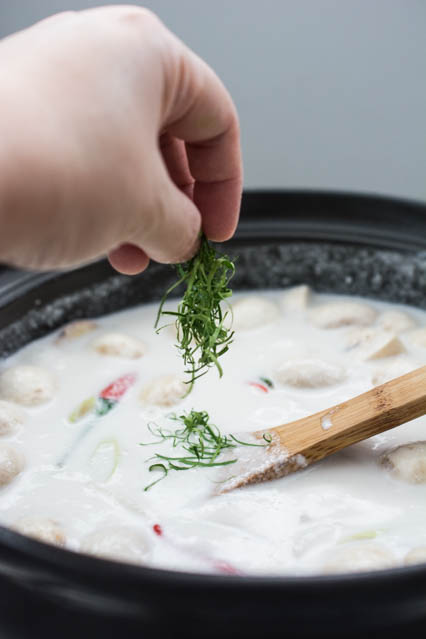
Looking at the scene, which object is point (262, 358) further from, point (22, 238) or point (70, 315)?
point (22, 238)

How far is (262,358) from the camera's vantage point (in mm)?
1763

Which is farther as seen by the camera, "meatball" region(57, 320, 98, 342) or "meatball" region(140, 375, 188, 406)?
"meatball" region(57, 320, 98, 342)

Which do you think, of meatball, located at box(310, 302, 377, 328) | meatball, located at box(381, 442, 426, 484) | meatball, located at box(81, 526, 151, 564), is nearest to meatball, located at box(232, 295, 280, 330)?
meatball, located at box(310, 302, 377, 328)

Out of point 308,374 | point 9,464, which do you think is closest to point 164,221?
point 9,464

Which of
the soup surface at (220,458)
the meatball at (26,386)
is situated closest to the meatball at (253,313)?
the soup surface at (220,458)

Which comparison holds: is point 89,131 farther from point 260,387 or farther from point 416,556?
point 260,387

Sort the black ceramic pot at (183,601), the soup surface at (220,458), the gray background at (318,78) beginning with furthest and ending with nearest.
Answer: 1. the gray background at (318,78)
2. the soup surface at (220,458)
3. the black ceramic pot at (183,601)

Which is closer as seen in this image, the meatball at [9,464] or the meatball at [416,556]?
the meatball at [416,556]

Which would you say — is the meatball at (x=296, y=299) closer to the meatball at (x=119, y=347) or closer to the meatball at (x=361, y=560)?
the meatball at (x=119, y=347)

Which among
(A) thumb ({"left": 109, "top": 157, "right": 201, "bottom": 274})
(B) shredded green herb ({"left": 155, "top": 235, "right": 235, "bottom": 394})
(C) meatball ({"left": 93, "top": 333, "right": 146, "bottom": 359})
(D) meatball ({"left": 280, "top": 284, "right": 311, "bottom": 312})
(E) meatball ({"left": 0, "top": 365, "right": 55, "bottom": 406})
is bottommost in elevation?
(D) meatball ({"left": 280, "top": 284, "right": 311, "bottom": 312})

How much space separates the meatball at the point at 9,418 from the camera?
4.95ft

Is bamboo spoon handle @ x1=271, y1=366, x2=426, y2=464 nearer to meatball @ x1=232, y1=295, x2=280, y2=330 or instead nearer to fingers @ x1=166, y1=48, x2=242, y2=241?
fingers @ x1=166, y1=48, x2=242, y2=241

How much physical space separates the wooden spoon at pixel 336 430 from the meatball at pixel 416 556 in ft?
0.83

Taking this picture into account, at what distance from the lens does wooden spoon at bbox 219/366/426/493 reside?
1327 millimetres
